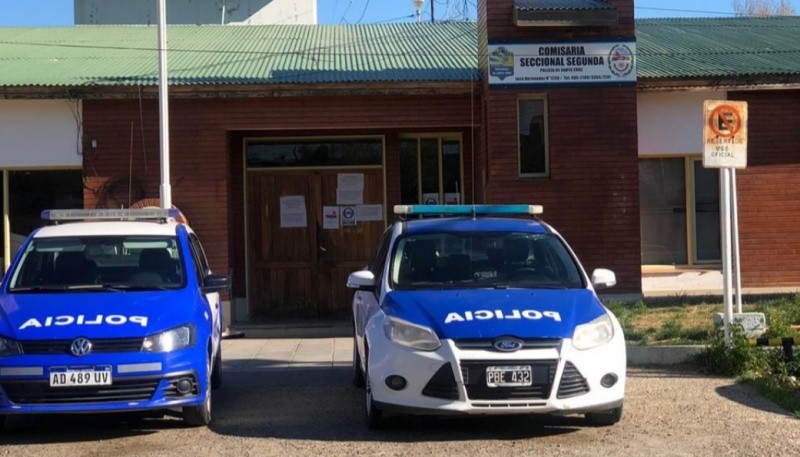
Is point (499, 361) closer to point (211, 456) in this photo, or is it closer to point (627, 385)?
point (211, 456)

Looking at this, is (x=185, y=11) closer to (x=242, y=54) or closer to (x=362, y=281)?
(x=242, y=54)

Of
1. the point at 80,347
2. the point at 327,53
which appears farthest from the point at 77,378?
the point at 327,53

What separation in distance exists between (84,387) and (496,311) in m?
3.14

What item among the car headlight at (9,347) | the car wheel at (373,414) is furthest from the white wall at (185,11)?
the car wheel at (373,414)

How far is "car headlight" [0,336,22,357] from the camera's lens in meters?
7.68

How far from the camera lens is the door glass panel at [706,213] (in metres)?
16.2

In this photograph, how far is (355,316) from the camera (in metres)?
10.3

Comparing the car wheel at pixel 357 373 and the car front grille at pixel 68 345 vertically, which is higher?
the car front grille at pixel 68 345

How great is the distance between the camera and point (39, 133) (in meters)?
15.2

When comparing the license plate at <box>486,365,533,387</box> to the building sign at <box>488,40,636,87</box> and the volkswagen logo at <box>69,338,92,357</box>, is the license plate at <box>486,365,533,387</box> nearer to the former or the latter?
the volkswagen logo at <box>69,338,92,357</box>

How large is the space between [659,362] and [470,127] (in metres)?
6.13

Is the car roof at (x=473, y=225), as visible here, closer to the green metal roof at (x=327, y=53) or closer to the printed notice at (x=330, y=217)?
the green metal roof at (x=327, y=53)

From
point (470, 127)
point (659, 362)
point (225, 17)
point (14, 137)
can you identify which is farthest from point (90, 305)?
point (225, 17)

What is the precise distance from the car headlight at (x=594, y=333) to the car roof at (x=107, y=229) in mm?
Answer: 3988
